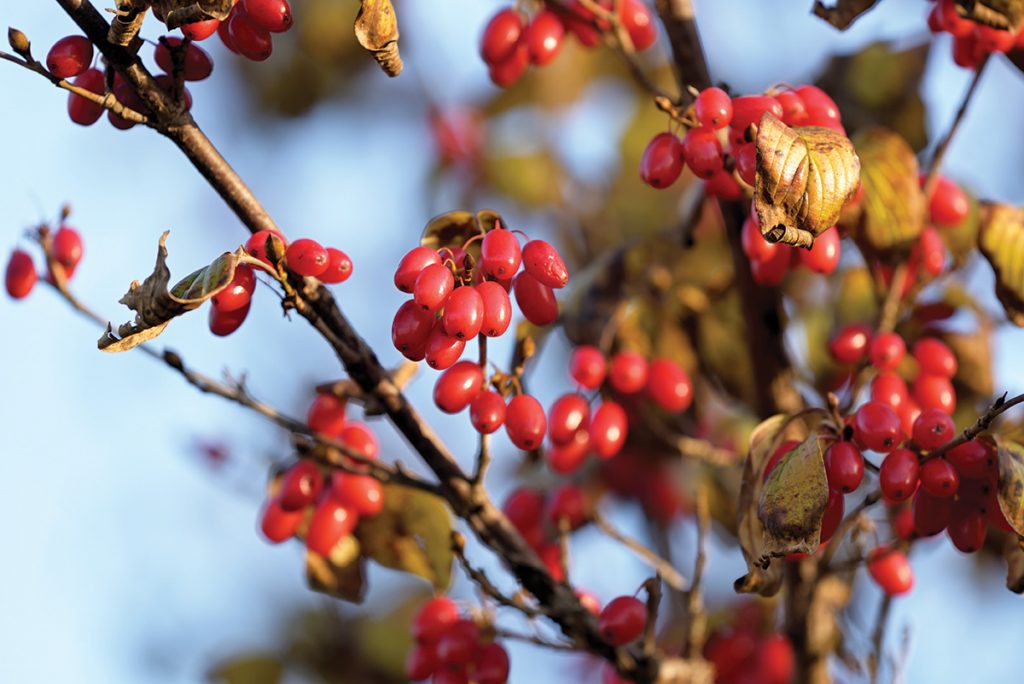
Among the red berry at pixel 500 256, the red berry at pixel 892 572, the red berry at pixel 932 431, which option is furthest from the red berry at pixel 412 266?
the red berry at pixel 892 572

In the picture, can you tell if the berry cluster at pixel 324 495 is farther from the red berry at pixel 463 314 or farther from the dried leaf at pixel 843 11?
the dried leaf at pixel 843 11

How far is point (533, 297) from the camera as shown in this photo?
156 centimetres

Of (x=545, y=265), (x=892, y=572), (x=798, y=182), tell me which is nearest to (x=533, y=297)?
(x=545, y=265)

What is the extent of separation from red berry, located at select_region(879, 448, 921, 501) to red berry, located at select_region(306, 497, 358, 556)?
3.12 feet

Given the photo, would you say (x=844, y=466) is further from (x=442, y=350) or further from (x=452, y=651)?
(x=452, y=651)

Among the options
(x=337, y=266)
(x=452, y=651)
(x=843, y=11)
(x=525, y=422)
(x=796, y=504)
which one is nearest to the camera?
(x=796, y=504)

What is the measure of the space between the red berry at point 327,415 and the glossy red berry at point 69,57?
697 millimetres

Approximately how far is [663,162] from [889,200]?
0.48 meters

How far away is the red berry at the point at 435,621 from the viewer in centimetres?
195

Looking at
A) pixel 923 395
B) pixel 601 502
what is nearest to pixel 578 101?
pixel 601 502

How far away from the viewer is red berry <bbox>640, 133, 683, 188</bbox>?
1.68 metres

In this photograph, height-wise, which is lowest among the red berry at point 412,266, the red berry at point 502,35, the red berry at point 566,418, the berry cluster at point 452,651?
the berry cluster at point 452,651

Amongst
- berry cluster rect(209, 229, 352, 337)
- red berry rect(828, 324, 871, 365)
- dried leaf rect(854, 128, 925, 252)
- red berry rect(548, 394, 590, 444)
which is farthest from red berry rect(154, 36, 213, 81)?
red berry rect(828, 324, 871, 365)

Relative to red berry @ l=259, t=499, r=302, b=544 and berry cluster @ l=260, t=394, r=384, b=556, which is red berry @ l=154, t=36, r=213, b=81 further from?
red berry @ l=259, t=499, r=302, b=544
